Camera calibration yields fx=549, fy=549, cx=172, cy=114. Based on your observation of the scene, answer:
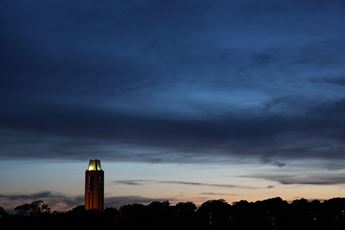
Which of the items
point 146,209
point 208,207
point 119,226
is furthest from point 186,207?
point 119,226

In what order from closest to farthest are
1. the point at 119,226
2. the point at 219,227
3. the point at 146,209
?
the point at 119,226, the point at 146,209, the point at 219,227

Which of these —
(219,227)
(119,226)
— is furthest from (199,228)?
(119,226)

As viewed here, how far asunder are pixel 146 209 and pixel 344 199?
5675 centimetres

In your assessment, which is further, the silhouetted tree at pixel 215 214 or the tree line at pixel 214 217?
the silhouetted tree at pixel 215 214

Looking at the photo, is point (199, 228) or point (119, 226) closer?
point (119, 226)

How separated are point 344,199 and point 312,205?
31.8 feet

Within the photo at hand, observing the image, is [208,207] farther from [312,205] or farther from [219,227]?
[312,205]

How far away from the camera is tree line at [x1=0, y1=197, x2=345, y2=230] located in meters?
117

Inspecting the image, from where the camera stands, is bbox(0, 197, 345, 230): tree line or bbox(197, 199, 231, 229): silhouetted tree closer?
bbox(0, 197, 345, 230): tree line

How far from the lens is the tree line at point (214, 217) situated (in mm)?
116625

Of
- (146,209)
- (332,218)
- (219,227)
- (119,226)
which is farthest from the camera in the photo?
(332,218)

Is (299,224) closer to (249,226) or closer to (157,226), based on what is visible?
(249,226)

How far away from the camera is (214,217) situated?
454 feet

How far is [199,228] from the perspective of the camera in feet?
407
